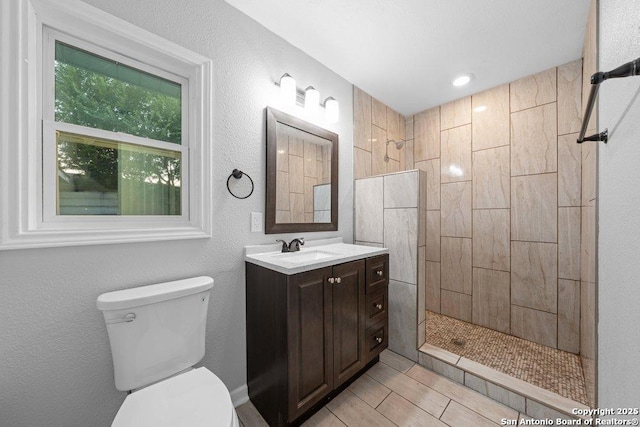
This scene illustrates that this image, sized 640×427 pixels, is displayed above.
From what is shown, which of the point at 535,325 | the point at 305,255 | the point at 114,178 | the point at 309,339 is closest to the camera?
the point at 114,178

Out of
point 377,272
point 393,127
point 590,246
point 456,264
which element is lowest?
point 456,264

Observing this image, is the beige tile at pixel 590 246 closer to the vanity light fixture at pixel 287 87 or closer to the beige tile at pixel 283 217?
A: the beige tile at pixel 283 217

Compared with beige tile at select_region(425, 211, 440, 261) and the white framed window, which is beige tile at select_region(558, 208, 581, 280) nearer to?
beige tile at select_region(425, 211, 440, 261)

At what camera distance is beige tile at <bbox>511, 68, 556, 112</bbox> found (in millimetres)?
1986

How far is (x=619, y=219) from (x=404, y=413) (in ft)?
4.57

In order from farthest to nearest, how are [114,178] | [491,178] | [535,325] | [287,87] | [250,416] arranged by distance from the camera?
1. [491,178]
2. [535,325]
3. [287,87]
4. [250,416]
5. [114,178]

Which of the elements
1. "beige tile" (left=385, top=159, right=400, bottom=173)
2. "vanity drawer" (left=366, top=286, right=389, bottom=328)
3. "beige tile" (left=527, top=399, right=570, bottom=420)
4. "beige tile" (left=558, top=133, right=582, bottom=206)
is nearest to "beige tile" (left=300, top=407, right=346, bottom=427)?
"vanity drawer" (left=366, top=286, right=389, bottom=328)

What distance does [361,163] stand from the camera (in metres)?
2.37

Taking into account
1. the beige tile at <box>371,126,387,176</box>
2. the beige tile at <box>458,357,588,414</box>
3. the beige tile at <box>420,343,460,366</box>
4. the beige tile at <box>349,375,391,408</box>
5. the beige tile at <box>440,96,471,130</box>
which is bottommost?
the beige tile at <box>349,375,391,408</box>

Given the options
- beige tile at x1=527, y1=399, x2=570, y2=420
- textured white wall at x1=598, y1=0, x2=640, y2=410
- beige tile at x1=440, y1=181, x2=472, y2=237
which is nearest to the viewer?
textured white wall at x1=598, y1=0, x2=640, y2=410

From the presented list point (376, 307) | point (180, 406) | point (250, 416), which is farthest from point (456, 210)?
point (180, 406)

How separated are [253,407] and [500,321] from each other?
7.45ft

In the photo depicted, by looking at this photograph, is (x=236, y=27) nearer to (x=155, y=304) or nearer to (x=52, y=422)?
(x=155, y=304)

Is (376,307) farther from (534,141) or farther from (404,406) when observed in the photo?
(534,141)
